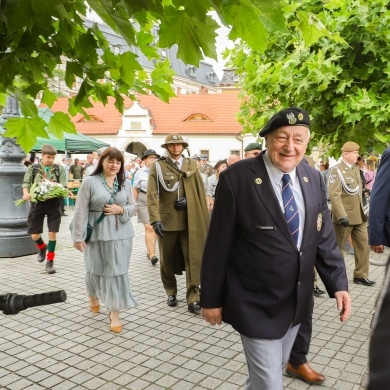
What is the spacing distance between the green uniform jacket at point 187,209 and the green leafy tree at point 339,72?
1544mm

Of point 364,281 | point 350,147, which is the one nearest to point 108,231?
point 350,147

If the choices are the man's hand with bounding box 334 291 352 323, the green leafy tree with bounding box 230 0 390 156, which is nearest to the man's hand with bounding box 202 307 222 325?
the man's hand with bounding box 334 291 352 323

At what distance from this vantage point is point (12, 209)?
8.21m

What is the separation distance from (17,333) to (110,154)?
82.3 inches

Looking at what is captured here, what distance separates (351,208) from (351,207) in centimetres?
2

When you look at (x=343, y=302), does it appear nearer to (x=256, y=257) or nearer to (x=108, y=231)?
(x=256, y=257)

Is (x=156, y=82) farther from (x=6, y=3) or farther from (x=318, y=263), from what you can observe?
(x=318, y=263)

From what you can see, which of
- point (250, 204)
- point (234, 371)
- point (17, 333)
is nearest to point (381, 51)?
point (250, 204)

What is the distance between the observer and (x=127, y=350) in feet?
13.2

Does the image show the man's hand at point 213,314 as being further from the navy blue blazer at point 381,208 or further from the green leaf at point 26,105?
the navy blue blazer at point 381,208

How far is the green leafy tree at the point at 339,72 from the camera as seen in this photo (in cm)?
456

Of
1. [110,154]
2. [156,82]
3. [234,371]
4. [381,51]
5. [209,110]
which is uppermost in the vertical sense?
[209,110]

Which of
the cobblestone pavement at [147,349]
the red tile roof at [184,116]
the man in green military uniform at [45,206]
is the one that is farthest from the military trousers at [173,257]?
the red tile roof at [184,116]

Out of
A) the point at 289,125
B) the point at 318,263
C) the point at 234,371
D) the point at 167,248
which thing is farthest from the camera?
the point at 167,248
